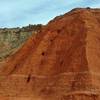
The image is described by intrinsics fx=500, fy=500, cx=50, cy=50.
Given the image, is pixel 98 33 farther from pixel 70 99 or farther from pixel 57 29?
pixel 70 99

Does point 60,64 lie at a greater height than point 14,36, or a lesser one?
lesser

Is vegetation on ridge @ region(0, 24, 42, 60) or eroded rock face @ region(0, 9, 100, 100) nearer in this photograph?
eroded rock face @ region(0, 9, 100, 100)

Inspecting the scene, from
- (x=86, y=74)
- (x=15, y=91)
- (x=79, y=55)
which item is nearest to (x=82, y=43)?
(x=79, y=55)

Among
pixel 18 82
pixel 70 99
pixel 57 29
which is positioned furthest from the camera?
pixel 57 29

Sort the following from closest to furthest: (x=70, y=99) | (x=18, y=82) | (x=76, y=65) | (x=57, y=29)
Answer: (x=70, y=99) → (x=76, y=65) → (x=18, y=82) → (x=57, y=29)

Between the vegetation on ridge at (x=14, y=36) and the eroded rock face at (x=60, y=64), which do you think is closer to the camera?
the eroded rock face at (x=60, y=64)

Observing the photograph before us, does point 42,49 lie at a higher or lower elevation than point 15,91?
higher

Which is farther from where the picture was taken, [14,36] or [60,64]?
[14,36]

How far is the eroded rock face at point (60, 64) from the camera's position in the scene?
6266 cm

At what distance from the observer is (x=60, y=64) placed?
6956cm

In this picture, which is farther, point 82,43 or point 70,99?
point 82,43

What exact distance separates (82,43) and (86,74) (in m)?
7.18

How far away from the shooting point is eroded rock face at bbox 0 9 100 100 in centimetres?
6266

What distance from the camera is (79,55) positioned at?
220 ft
